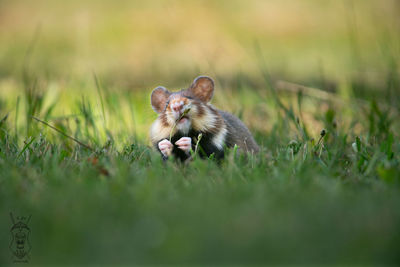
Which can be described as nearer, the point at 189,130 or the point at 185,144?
the point at 185,144

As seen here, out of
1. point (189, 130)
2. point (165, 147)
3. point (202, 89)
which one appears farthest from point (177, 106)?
point (202, 89)

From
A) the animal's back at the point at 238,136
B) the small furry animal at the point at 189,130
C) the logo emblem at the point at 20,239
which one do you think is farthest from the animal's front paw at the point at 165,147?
the logo emblem at the point at 20,239

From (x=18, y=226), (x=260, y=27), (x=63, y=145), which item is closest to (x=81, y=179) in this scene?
(x=18, y=226)

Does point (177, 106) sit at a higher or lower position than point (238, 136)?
higher

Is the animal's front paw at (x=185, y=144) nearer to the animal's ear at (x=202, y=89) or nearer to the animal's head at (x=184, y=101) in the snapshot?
the animal's head at (x=184, y=101)

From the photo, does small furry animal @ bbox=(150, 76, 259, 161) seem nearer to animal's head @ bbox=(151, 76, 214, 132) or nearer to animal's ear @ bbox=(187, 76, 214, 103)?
animal's head @ bbox=(151, 76, 214, 132)

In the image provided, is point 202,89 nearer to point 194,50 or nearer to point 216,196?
point 216,196
